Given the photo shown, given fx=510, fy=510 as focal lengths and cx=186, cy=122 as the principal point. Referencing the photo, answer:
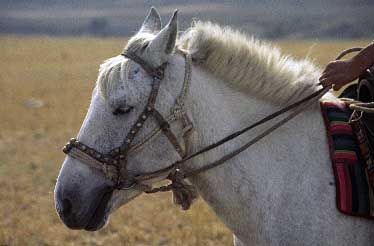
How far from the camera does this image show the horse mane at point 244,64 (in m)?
3.16

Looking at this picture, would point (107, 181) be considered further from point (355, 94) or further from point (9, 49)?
point (9, 49)

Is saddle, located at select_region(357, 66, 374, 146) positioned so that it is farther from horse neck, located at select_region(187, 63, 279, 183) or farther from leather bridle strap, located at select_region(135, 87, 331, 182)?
horse neck, located at select_region(187, 63, 279, 183)

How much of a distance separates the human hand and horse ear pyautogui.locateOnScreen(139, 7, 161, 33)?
1125 millimetres

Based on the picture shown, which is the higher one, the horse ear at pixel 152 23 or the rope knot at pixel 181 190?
the horse ear at pixel 152 23

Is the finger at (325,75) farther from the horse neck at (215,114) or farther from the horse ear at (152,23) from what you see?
the horse ear at (152,23)

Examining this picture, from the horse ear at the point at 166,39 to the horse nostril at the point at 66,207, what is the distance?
3.27 feet

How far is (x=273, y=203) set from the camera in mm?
3004

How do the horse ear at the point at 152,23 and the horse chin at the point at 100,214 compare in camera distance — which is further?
the horse ear at the point at 152,23

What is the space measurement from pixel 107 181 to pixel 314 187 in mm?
1209

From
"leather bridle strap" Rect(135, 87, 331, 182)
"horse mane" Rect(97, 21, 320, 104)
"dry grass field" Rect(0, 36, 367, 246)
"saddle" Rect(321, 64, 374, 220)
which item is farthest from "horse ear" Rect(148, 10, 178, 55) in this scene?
"dry grass field" Rect(0, 36, 367, 246)

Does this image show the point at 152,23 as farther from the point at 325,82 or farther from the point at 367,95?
the point at 367,95

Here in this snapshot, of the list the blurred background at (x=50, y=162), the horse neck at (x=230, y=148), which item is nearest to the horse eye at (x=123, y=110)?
the horse neck at (x=230, y=148)

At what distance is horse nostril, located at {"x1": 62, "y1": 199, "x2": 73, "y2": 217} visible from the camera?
115 inches

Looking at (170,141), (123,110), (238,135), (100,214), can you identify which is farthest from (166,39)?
(100,214)
